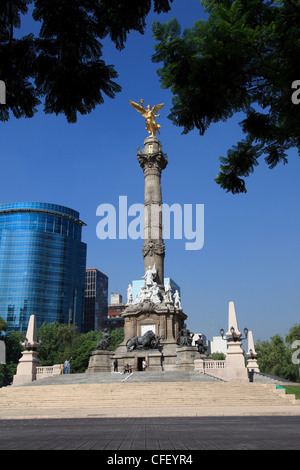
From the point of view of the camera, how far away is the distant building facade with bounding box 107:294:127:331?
→ 138 metres

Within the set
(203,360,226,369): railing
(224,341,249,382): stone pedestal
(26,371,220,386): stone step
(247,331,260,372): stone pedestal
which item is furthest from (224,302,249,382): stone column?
(247,331,260,372): stone pedestal

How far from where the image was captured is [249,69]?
6.61m

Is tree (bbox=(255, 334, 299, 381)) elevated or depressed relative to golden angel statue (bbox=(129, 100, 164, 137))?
depressed

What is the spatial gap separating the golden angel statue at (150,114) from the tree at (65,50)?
42.1 meters

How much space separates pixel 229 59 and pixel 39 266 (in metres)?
99.0

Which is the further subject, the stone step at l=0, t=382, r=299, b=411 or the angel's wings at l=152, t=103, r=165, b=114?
the angel's wings at l=152, t=103, r=165, b=114

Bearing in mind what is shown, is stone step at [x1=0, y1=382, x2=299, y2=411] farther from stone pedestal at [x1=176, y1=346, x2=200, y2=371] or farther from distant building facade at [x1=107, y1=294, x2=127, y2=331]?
distant building facade at [x1=107, y1=294, x2=127, y2=331]

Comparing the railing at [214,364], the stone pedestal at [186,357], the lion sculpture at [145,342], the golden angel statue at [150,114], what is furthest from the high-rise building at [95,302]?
the railing at [214,364]

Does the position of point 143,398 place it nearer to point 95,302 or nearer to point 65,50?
point 65,50

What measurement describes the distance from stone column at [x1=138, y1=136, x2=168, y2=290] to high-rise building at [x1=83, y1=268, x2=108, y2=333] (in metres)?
91.3

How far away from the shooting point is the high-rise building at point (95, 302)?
128 metres

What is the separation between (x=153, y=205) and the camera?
42.0 metres

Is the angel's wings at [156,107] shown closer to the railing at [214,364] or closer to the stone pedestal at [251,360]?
the stone pedestal at [251,360]

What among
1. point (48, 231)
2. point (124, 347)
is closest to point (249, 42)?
point (124, 347)
